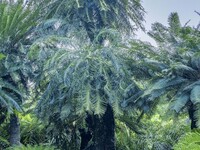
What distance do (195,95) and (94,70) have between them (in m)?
1.88

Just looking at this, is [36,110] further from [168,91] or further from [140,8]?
[140,8]

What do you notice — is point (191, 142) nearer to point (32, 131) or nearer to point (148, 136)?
point (148, 136)

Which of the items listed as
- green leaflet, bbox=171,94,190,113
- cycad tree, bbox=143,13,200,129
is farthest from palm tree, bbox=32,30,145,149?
green leaflet, bbox=171,94,190,113

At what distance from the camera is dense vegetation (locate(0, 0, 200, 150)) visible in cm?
551

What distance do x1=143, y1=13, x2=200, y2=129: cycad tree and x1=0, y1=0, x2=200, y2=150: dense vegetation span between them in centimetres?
1

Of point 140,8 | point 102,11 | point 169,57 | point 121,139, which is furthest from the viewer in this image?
point 121,139

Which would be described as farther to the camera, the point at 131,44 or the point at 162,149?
the point at 162,149

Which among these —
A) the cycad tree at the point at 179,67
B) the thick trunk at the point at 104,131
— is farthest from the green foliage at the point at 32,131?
the cycad tree at the point at 179,67

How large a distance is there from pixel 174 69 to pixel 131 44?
102cm

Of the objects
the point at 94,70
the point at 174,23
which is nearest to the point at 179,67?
the point at 174,23

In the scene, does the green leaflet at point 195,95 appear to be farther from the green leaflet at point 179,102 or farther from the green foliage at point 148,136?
the green foliage at point 148,136

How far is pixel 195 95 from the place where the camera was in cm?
490

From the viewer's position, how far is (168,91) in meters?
5.73

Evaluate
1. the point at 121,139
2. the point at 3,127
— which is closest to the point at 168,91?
the point at 121,139
